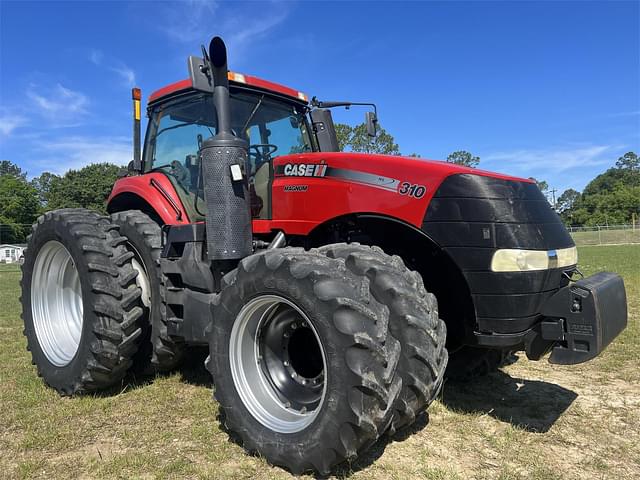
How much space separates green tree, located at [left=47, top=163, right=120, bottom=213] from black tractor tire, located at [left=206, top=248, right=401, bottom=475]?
180 feet

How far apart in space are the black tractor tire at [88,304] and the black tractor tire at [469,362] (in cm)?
247

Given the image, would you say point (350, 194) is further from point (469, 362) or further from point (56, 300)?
point (56, 300)

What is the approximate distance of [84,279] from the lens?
3871 mm

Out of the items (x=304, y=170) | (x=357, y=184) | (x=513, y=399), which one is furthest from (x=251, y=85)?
(x=513, y=399)

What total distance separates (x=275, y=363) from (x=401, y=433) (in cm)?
91

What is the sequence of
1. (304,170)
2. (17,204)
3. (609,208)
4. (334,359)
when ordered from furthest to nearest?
(609,208) < (17,204) < (304,170) < (334,359)

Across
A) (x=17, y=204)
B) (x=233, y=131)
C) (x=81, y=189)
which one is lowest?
(x=233, y=131)

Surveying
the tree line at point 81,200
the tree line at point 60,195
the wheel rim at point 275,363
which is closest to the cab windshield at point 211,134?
the wheel rim at point 275,363

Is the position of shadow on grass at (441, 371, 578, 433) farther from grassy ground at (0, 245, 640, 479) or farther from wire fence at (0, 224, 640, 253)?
wire fence at (0, 224, 640, 253)

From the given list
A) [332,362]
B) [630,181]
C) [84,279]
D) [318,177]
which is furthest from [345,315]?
[630,181]

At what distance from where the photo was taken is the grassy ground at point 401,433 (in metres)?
2.78

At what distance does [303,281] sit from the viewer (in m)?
2.66

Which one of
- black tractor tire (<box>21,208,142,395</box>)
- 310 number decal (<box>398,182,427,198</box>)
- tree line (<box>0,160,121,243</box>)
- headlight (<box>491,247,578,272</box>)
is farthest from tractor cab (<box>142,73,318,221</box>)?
tree line (<box>0,160,121,243</box>)

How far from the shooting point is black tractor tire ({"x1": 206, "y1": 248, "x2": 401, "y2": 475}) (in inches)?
96.0
